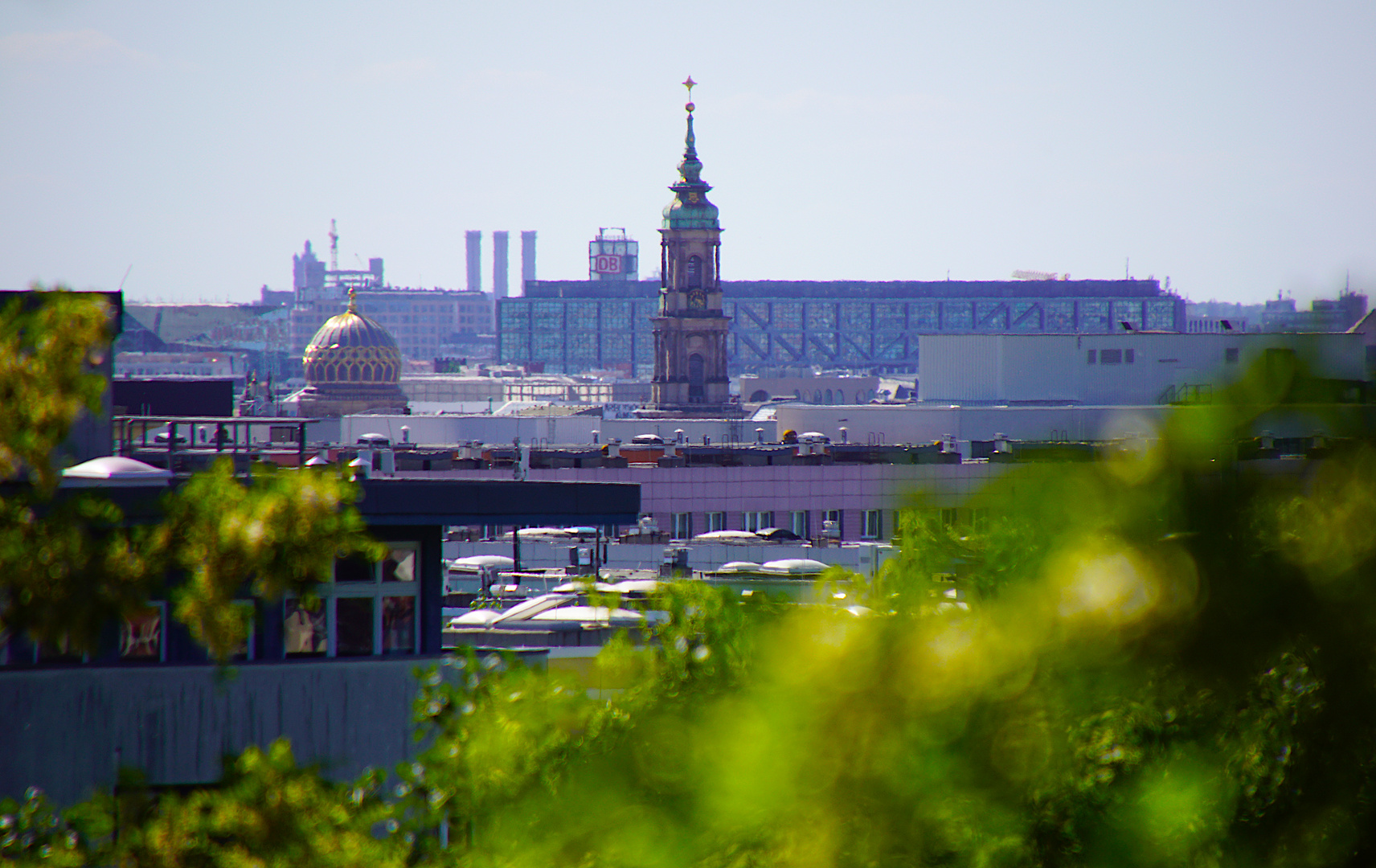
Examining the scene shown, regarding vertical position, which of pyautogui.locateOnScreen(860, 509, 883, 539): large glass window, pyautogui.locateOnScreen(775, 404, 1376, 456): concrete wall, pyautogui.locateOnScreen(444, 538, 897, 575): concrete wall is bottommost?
pyautogui.locateOnScreen(860, 509, 883, 539): large glass window

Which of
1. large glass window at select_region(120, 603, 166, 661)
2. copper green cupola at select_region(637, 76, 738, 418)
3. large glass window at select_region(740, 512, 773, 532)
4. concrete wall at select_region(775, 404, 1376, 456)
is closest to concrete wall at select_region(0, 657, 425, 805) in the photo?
large glass window at select_region(120, 603, 166, 661)

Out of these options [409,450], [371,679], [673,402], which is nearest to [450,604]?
[371,679]

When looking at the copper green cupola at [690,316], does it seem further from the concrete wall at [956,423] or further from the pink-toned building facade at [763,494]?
the pink-toned building facade at [763,494]

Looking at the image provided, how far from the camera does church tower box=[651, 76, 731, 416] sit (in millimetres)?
118125

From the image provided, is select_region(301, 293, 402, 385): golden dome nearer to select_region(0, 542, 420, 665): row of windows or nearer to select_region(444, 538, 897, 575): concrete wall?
select_region(444, 538, 897, 575): concrete wall

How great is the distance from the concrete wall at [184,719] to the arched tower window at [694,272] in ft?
348

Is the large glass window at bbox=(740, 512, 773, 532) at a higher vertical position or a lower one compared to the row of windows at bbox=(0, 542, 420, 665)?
lower

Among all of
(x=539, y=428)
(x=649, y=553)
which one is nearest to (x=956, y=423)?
(x=539, y=428)

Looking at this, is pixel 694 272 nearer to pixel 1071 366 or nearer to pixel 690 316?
pixel 690 316

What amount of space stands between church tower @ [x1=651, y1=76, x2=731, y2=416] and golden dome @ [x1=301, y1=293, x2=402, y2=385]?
2948 cm

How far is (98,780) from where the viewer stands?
41.6 ft

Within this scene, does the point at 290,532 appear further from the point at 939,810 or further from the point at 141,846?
the point at 939,810

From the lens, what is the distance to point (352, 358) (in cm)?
13825

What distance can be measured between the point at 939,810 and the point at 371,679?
815cm
